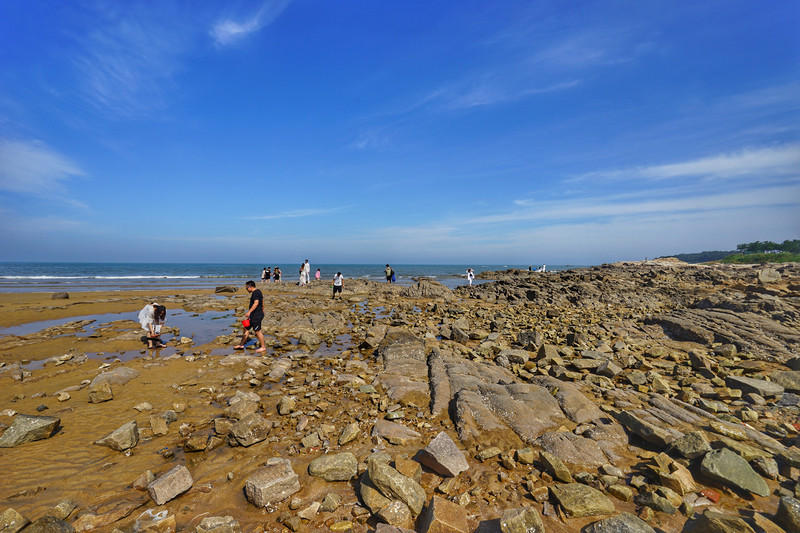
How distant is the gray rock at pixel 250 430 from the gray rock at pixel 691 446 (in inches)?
278

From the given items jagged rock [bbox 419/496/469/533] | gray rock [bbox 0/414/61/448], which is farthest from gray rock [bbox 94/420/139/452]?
jagged rock [bbox 419/496/469/533]

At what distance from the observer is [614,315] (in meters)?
18.9

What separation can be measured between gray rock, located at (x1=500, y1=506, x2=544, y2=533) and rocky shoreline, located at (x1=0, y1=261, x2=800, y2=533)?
20mm

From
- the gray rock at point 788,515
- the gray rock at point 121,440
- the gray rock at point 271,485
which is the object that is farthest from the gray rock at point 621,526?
the gray rock at point 121,440

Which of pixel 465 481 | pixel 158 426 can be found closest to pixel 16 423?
pixel 158 426

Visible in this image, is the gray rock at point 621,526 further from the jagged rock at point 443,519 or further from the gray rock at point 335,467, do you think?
the gray rock at point 335,467

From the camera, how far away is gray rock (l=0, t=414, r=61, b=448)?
5617 mm

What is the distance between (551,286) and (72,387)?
30859 mm

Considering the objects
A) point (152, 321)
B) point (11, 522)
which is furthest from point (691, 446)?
point (152, 321)

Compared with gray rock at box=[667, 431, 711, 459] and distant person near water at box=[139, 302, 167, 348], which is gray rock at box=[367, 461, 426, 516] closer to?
gray rock at box=[667, 431, 711, 459]

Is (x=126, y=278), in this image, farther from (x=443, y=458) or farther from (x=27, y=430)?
(x=443, y=458)

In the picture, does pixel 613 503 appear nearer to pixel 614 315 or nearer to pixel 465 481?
pixel 465 481

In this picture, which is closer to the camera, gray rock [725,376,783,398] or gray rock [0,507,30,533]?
gray rock [0,507,30,533]

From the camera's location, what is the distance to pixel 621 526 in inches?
139
